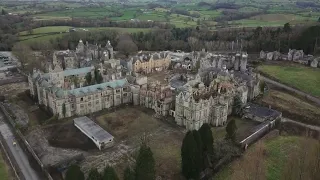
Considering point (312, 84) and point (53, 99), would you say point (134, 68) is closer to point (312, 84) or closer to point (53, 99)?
point (53, 99)

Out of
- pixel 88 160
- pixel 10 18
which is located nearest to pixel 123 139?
pixel 88 160

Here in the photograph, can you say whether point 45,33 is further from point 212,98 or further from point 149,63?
point 212,98

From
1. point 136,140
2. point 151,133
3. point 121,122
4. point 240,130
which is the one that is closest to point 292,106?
point 240,130

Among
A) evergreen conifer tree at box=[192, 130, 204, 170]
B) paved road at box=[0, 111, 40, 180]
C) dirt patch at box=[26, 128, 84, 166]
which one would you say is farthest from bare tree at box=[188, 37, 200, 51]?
evergreen conifer tree at box=[192, 130, 204, 170]

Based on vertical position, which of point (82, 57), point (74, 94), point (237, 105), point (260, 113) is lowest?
point (260, 113)

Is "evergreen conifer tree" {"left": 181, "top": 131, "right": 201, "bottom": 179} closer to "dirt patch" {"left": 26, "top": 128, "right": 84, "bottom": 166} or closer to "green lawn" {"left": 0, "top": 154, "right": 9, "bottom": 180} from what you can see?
"dirt patch" {"left": 26, "top": 128, "right": 84, "bottom": 166}

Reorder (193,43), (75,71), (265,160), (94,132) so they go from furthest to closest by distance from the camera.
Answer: (193,43) < (75,71) < (94,132) < (265,160)
